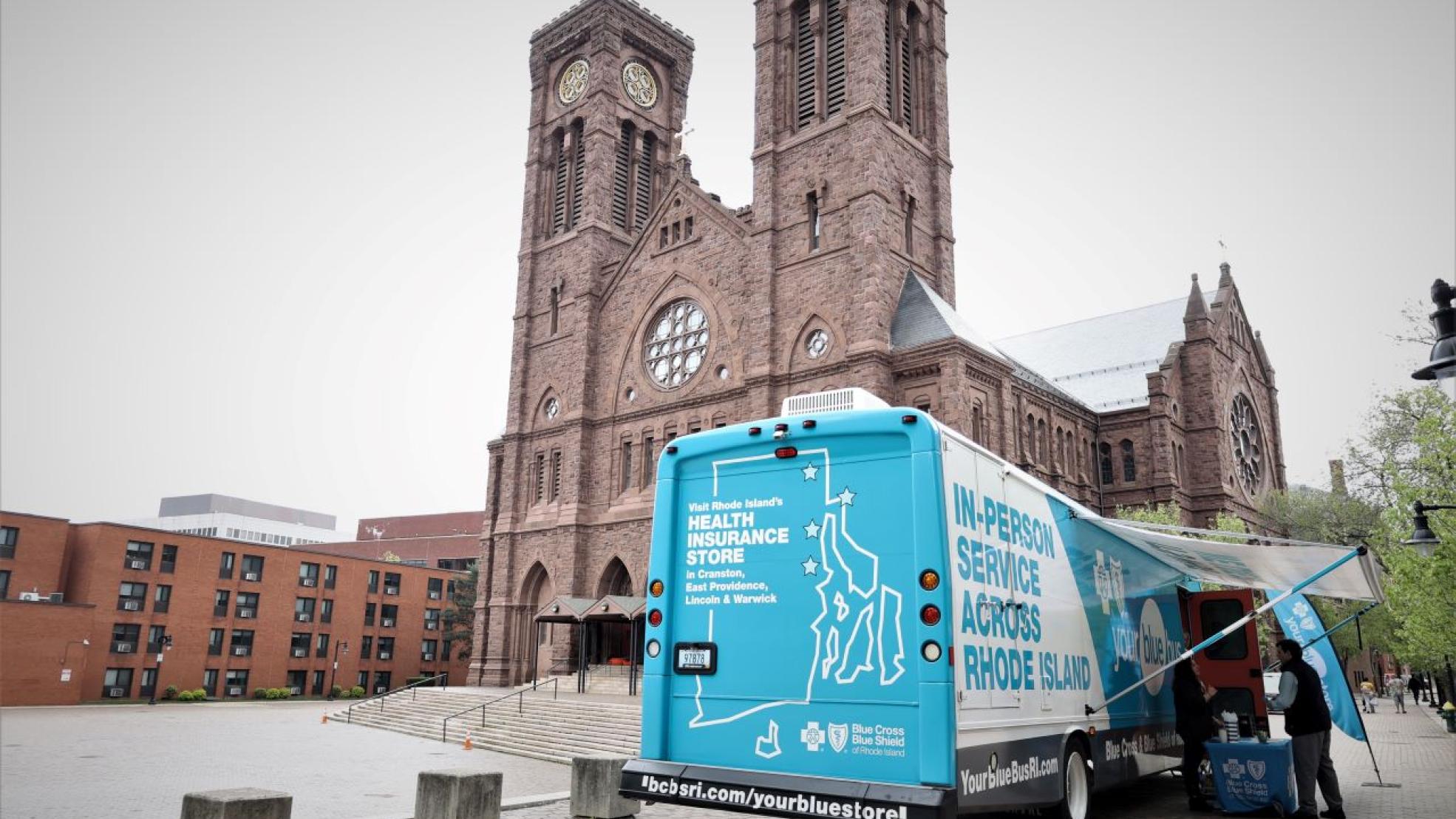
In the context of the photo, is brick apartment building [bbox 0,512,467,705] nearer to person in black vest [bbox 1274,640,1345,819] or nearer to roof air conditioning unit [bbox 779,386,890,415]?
roof air conditioning unit [bbox 779,386,890,415]

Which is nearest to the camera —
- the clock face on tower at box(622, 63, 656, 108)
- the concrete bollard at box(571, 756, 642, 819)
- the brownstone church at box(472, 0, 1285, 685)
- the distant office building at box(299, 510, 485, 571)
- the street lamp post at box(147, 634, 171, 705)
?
the concrete bollard at box(571, 756, 642, 819)

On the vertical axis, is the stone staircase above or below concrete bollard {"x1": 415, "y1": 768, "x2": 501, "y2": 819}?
below

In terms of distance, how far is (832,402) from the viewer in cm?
837

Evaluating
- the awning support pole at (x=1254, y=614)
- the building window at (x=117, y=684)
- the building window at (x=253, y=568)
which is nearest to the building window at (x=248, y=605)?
the building window at (x=253, y=568)

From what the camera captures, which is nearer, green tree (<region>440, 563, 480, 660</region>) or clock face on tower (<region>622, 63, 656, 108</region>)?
clock face on tower (<region>622, 63, 656, 108</region>)

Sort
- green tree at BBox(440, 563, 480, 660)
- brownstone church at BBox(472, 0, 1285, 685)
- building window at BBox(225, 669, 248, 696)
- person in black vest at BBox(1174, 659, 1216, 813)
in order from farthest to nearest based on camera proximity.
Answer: green tree at BBox(440, 563, 480, 660) → building window at BBox(225, 669, 248, 696) → brownstone church at BBox(472, 0, 1285, 685) → person in black vest at BBox(1174, 659, 1216, 813)

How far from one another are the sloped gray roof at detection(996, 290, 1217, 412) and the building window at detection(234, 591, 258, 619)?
41.9m

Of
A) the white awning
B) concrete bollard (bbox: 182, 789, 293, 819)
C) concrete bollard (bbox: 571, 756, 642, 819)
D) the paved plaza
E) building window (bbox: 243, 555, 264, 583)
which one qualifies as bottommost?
the paved plaza

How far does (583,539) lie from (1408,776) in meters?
27.4

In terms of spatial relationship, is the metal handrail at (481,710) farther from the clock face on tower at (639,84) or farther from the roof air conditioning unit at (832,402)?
the clock face on tower at (639,84)

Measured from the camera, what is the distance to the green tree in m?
58.9

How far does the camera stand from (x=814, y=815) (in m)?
6.85

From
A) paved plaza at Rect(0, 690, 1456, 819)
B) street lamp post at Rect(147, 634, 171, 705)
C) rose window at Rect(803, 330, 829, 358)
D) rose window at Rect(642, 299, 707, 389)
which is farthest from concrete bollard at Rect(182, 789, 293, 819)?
street lamp post at Rect(147, 634, 171, 705)

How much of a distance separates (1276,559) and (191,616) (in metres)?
49.5
